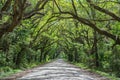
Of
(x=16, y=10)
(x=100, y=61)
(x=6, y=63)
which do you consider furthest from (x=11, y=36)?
(x=100, y=61)

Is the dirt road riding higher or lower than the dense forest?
lower

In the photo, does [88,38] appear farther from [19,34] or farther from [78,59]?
[78,59]

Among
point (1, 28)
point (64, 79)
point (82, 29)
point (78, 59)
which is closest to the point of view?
point (1, 28)

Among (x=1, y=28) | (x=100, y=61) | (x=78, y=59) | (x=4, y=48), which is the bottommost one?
(x=78, y=59)

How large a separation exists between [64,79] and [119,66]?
399 inches

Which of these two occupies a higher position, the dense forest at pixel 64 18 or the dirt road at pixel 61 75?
the dense forest at pixel 64 18

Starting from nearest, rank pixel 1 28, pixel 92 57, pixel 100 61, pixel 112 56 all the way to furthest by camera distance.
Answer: pixel 1 28 < pixel 112 56 < pixel 100 61 < pixel 92 57

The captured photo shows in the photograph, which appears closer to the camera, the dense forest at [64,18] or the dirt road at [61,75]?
the dense forest at [64,18]

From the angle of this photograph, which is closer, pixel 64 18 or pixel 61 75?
→ pixel 61 75

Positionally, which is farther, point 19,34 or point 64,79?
point 19,34

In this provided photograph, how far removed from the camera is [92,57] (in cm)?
3625

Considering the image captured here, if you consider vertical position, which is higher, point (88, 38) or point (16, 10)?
→ point (16, 10)

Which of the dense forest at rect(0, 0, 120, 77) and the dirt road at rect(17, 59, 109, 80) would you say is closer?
the dense forest at rect(0, 0, 120, 77)

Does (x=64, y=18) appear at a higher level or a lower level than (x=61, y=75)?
higher
